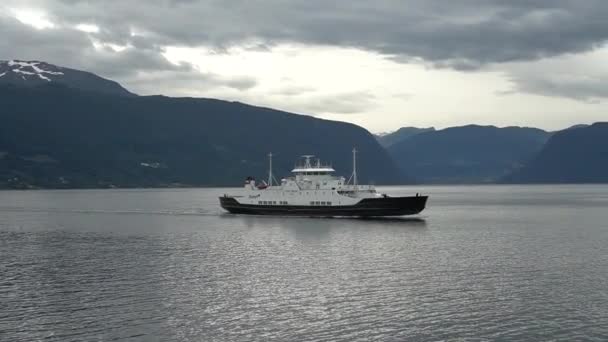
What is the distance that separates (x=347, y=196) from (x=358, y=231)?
74.3ft

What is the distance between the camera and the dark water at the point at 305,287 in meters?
36.7

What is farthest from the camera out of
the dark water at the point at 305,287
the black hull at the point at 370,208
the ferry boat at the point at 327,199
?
the ferry boat at the point at 327,199

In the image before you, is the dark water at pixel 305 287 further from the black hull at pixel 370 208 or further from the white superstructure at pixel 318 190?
the white superstructure at pixel 318 190

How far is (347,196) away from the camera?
118 meters

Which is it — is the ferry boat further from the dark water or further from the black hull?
the dark water

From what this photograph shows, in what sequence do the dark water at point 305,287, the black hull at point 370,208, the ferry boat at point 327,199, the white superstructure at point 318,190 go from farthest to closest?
the white superstructure at point 318,190 → the ferry boat at point 327,199 → the black hull at point 370,208 → the dark water at point 305,287

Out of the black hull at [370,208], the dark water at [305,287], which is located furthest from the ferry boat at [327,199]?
the dark water at [305,287]

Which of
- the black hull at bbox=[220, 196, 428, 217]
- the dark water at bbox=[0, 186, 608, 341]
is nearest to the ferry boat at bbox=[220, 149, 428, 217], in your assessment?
the black hull at bbox=[220, 196, 428, 217]

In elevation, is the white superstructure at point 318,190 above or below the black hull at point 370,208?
above

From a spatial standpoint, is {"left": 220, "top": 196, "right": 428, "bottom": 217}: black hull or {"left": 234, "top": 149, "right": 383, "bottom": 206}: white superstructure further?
{"left": 234, "top": 149, "right": 383, "bottom": 206}: white superstructure

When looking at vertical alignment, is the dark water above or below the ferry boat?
below

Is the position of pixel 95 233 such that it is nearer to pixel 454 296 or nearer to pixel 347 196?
pixel 347 196

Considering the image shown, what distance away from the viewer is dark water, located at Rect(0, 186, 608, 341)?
36656mm

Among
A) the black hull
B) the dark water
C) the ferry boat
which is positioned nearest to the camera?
the dark water
